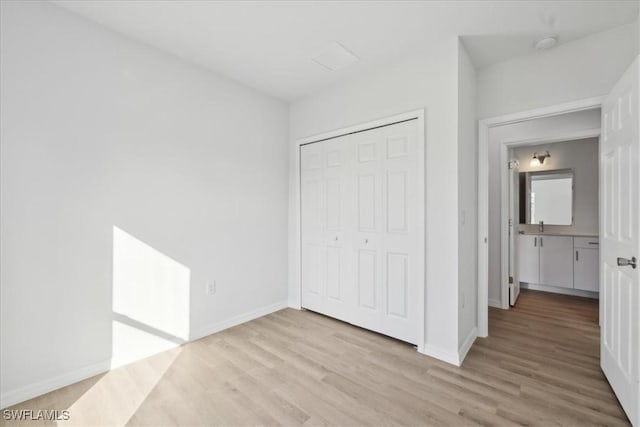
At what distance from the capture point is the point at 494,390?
6.46 feet

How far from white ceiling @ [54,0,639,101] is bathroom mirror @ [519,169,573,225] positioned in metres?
2.95

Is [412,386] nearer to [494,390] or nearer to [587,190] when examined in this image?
[494,390]

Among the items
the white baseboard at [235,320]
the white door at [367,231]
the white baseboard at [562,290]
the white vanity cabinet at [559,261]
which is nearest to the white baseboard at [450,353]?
the white door at [367,231]

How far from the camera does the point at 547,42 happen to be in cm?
235

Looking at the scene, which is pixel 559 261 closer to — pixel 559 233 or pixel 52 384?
pixel 559 233

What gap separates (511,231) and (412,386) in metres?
2.75

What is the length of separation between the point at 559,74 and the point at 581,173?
2.85 m

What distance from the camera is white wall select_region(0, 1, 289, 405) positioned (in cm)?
187

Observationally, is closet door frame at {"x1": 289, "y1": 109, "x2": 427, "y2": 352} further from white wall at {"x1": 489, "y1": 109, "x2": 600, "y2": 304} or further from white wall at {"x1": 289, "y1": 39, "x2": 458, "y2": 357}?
white wall at {"x1": 489, "y1": 109, "x2": 600, "y2": 304}

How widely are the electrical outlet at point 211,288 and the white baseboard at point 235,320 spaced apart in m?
0.33

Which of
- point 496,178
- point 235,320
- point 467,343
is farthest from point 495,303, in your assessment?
point 235,320

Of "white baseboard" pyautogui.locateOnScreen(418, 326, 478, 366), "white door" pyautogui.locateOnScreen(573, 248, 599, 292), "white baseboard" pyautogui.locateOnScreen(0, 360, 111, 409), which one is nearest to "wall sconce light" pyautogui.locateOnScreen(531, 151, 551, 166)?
"white door" pyautogui.locateOnScreen(573, 248, 599, 292)

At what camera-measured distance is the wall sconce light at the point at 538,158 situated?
459 centimetres

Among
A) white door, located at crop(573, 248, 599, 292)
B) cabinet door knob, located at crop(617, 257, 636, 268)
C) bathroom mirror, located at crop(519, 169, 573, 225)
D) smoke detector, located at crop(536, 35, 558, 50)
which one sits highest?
smoke detector, located at crop(536, 35, 558, 50)
